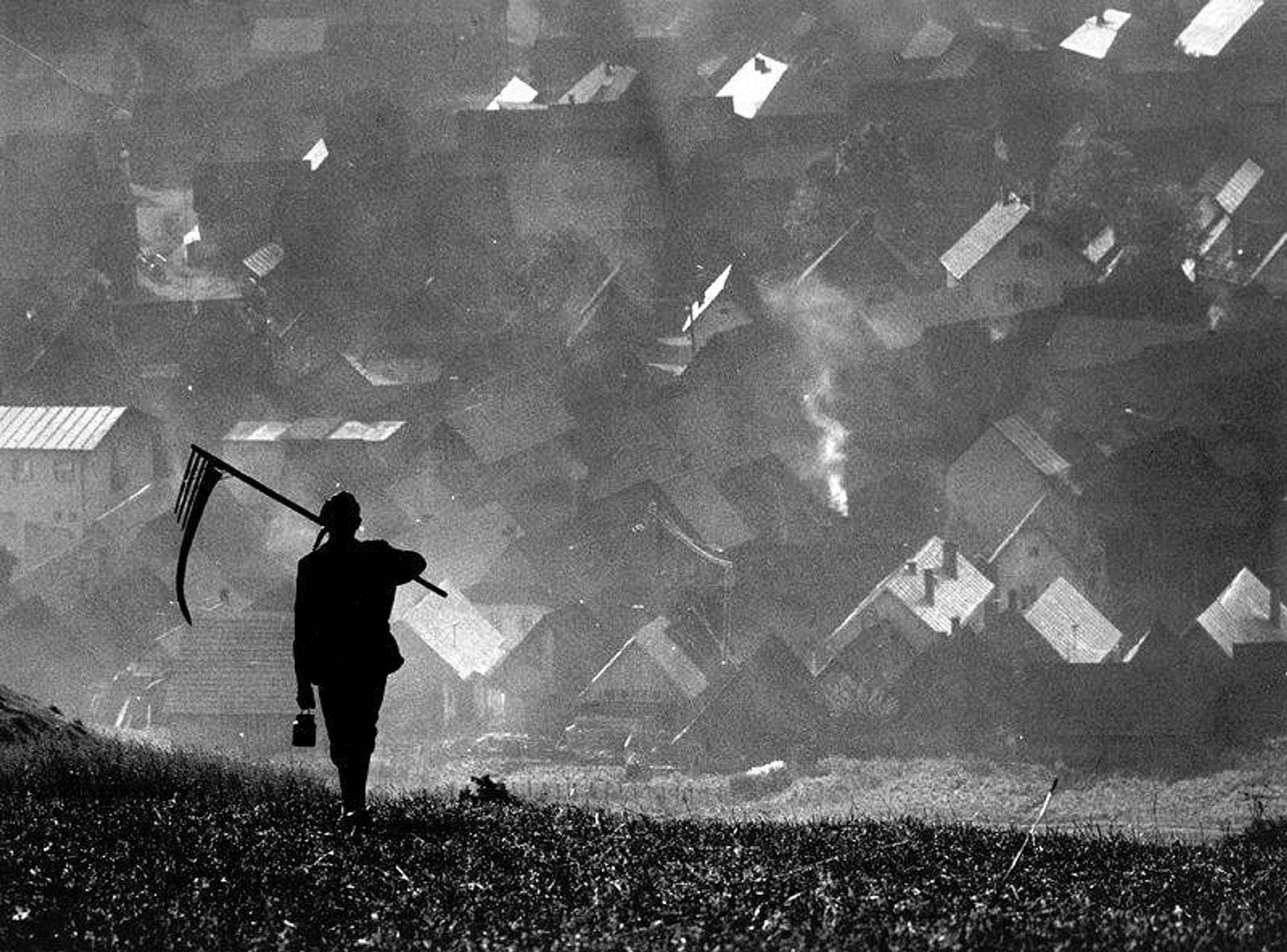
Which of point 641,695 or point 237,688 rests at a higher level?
point 641,695

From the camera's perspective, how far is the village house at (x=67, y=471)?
277ft

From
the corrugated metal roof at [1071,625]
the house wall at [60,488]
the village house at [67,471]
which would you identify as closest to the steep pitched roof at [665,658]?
the corrugated metal roof at [1071,625]

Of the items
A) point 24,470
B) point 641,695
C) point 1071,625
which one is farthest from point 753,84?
point 641,695

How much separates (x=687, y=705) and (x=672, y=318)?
37.6 m

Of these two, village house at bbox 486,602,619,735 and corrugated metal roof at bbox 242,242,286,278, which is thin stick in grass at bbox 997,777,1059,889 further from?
corrugated metal roof at bbox 242,242,286,278

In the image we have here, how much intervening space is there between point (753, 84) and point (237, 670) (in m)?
67.2

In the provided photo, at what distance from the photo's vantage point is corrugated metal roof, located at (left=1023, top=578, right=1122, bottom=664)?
6575 centimetres

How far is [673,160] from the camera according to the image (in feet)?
367

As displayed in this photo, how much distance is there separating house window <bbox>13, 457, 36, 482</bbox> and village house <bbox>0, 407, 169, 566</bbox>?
0.02 meters

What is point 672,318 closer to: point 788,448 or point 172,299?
point 788,448

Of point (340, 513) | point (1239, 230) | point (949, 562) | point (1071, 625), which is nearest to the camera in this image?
point (340, 513)

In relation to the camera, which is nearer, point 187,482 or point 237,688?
point 187,482

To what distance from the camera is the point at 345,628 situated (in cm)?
1494

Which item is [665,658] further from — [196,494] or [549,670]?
[196,494]
